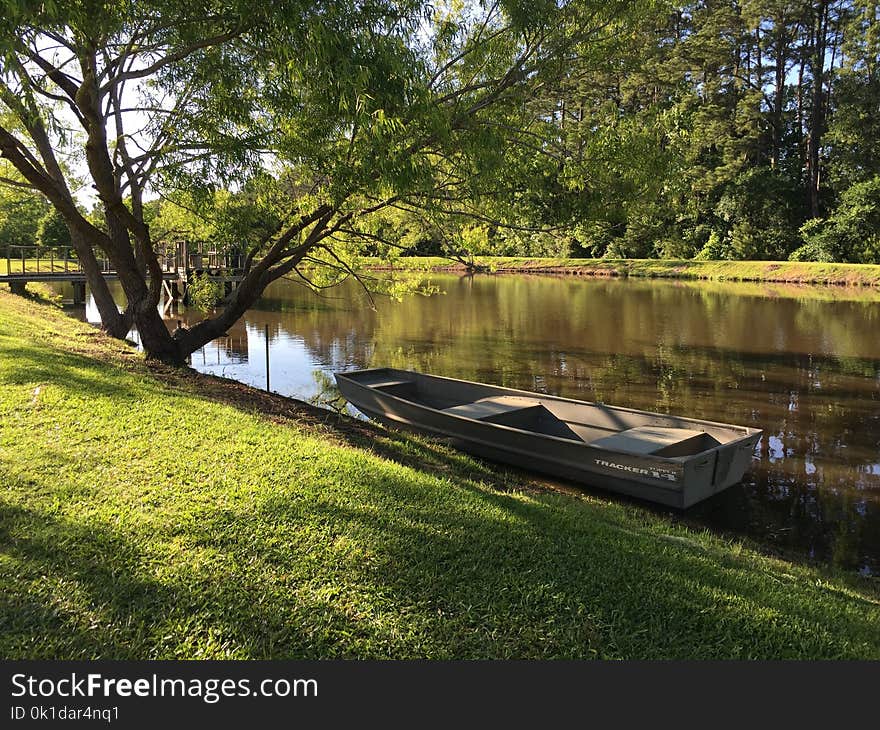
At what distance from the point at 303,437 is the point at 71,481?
255cm

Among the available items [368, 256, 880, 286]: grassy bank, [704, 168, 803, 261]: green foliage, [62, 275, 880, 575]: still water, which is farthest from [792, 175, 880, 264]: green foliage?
[62, 275, 880, 575]: still water

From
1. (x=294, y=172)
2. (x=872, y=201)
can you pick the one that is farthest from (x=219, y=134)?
(x=872, y=201)

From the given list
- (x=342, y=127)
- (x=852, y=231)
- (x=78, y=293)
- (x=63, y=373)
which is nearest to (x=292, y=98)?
(x=342, y=127)

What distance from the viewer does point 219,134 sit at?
868cm

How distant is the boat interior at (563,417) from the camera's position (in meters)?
8.80

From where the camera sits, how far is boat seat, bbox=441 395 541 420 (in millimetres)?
10312

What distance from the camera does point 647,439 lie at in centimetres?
886

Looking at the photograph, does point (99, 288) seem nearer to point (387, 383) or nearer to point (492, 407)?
point (387, 383)

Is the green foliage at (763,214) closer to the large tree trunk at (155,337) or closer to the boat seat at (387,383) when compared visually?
the boat seat at (387,383)

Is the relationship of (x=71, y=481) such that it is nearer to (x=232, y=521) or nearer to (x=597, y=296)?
(x=232, y=521)

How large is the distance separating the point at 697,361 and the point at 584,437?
31.8 ft

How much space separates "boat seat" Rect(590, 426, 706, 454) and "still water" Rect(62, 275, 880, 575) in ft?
2.83

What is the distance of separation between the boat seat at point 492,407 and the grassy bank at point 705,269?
70.0 ft

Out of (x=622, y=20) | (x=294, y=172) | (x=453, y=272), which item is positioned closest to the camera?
(x=622, y=20)
